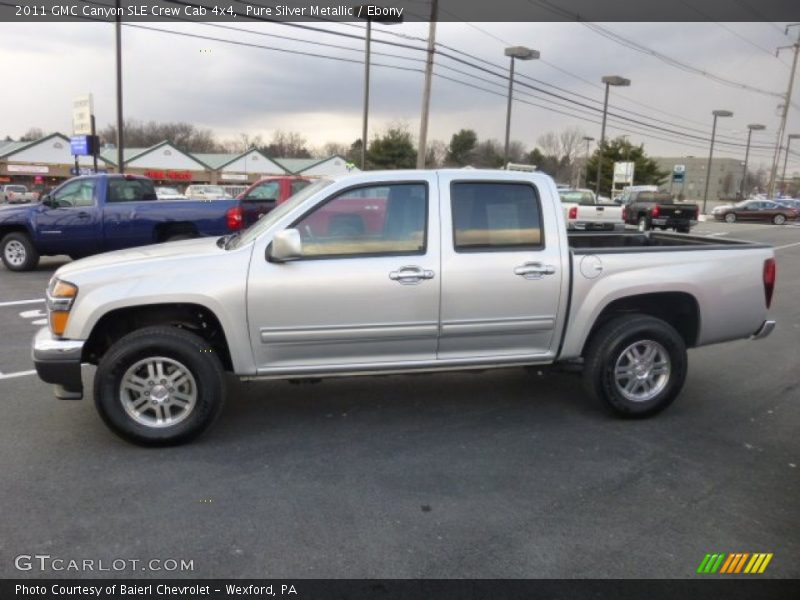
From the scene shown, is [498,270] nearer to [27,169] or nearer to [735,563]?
[735,563]

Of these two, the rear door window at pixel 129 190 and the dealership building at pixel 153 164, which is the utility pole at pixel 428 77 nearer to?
the rear door window at pixel 129 190

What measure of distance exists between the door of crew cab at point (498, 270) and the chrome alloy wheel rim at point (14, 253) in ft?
34.6

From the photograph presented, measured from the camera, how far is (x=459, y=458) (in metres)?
4.11

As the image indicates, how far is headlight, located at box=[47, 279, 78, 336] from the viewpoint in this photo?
406cm

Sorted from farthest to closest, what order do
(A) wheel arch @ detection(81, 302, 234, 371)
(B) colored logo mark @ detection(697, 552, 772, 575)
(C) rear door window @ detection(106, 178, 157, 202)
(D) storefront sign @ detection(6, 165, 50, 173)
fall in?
(D) storefront sign @ detection(6, 165, 50, 173) → (C) rear door window @ detection(106, 178, 157, 202) → (A) wheel arch @ detection(81, 302, 234, 371) → (B) colored logo mark @ detection(697, 552, 772, 575)

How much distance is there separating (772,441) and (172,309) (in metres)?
4.32

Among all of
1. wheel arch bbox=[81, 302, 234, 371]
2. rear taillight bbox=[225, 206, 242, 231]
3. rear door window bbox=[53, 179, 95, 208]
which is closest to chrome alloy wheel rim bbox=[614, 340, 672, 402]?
wheel arch bbox=[81, 302, 234, 371]

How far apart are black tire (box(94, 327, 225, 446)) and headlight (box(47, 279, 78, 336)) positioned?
1.15 feet

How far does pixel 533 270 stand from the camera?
446 cm

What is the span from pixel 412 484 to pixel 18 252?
36.7 feet

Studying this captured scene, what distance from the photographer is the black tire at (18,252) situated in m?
11.9

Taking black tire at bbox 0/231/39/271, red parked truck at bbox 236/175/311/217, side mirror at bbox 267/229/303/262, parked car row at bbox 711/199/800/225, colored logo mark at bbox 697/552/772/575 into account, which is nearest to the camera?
colored logo mark at bbox 697/552/772/575

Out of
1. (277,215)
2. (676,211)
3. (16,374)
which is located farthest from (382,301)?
(676,211)

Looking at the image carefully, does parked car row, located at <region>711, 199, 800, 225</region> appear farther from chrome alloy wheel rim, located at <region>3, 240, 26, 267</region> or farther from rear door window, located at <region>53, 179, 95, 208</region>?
chrome alloy wheel rim, located at <region>3, 240, 26, 267</region>
